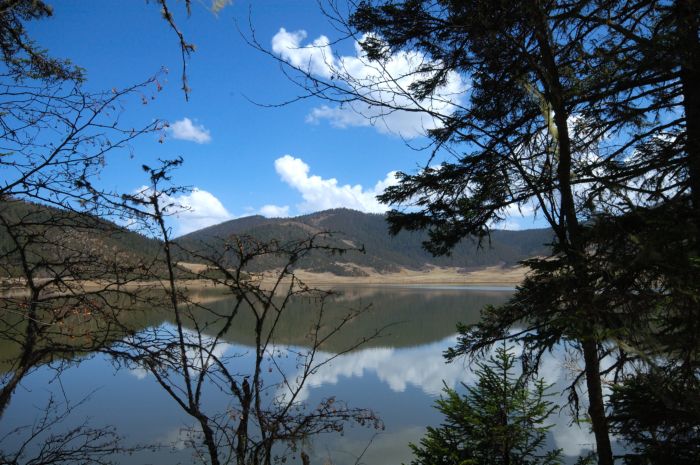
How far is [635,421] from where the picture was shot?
3.87 meters

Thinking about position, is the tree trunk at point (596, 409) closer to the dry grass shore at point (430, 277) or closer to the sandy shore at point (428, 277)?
the dry grass shore at point (430, 277)

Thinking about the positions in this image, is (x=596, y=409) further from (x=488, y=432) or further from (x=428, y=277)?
(x=428, y=277)

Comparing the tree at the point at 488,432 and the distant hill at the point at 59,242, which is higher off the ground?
the distant hill at the point at 59,242

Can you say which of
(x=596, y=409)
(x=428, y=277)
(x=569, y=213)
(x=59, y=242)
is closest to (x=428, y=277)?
(x=428, y=277)

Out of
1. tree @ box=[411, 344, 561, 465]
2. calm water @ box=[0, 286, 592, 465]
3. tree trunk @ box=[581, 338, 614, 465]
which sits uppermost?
tree trunk @ box=[581, 338, 614, 465]

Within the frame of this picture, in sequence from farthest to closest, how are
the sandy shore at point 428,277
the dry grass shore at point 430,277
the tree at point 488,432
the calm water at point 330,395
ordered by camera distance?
the sandy shore at point 428,277 < the dry grass shore at point 430,277 < the calm water at point 330,395 < the tree at point 488,432

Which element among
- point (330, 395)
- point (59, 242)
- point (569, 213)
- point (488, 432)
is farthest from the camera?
point (330, 395)

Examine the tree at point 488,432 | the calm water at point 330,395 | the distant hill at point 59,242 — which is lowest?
the calm water at point 330,395

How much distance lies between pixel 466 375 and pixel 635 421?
51.1ft

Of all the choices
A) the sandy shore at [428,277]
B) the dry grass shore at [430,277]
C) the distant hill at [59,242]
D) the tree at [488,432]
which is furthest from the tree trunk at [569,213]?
the sandy shore at [428,277]

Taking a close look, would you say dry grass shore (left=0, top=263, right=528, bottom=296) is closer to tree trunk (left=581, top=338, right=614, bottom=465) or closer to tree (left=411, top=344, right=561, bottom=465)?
tree (left=411, top=344, right=561, bottom=465)

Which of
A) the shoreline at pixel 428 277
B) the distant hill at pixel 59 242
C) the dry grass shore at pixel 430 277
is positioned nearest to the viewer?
the distant hill at pixel 59 242

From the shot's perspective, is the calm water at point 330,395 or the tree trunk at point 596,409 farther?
the calm water at point 330,395

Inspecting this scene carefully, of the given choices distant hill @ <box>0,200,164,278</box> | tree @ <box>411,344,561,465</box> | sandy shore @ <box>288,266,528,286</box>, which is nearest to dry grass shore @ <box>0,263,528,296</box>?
sandy shore @ <box>288,266,528,286</box>
